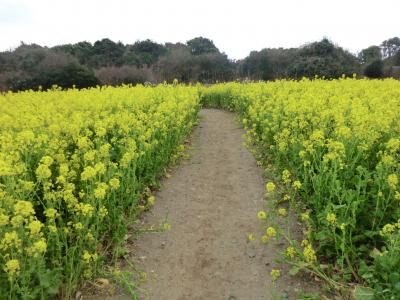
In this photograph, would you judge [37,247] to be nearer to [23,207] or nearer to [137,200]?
[23,207]

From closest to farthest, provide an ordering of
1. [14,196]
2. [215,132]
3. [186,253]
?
[14,196] < [186,253] < [215,132]

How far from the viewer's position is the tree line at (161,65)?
88.4ft

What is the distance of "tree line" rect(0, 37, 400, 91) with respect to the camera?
26.9 m

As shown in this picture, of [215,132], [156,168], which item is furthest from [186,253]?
[215,132]

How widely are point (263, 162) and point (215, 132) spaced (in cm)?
463

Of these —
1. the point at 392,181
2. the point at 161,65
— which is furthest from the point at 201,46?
the point at 392,181

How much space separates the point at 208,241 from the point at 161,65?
138 feet

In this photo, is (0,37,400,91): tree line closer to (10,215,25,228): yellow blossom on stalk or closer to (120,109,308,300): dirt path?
(120,109,308,300): dirt path

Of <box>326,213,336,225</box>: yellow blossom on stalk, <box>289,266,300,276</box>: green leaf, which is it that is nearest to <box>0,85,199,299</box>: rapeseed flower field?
<box>289,266,300,276</box>: green leaf

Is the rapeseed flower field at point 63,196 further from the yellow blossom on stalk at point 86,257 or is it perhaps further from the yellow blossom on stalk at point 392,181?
the yellow blossom on stalk at point 392,181

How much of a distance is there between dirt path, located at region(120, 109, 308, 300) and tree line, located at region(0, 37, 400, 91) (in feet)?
65.3

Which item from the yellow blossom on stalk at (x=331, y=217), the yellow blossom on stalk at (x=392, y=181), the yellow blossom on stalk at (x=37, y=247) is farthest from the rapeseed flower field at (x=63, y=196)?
the yellow blossom on stalk at (x=392, y=181)

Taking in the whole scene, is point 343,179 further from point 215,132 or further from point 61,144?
point 215,132

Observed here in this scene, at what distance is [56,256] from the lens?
3.77m
